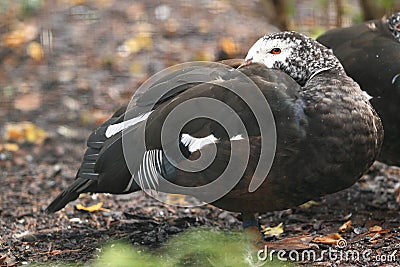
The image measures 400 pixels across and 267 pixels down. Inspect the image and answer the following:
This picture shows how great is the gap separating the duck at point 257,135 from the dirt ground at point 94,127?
0.42m

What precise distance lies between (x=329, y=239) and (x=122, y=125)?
1269mm

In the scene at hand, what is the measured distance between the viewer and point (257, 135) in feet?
11.7

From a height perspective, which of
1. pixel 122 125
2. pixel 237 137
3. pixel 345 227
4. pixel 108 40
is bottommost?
pixel 108 40

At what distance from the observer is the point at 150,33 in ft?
27.2

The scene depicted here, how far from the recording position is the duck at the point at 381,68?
177 inches

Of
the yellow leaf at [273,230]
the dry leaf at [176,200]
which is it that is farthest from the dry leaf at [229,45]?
the yellow leaf at [273,230]

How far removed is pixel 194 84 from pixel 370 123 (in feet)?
3.00

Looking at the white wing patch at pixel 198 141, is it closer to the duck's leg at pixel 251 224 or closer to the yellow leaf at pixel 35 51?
the duck's leg at pixel 251 224

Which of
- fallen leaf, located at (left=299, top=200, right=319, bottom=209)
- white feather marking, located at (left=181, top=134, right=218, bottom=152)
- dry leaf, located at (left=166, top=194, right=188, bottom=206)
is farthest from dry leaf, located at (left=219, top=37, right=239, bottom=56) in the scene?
white feather marking, located at (left=181, top=134, right=218, bottom=152)

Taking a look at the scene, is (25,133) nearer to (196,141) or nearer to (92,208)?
(92,208)

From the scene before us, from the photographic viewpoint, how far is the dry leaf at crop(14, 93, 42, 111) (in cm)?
718

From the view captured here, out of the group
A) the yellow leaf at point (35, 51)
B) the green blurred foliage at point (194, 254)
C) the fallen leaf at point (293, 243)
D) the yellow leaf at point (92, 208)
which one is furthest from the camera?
the yellow leaf at point (35, 51)

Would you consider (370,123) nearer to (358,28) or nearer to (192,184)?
(192,184)

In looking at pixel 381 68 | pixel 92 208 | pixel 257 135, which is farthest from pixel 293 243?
pixel 92 208
